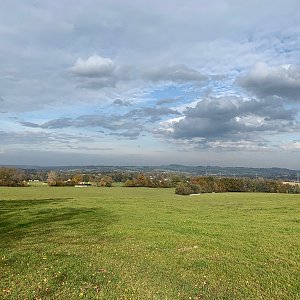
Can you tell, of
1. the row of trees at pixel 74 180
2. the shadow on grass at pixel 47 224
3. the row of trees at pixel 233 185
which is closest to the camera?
the shadow on grass at pixel 47 224

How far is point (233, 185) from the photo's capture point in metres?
99.3

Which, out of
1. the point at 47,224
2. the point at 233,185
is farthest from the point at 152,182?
the point at 47,224

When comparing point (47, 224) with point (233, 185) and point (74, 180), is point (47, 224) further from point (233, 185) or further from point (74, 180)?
point (74, 180)

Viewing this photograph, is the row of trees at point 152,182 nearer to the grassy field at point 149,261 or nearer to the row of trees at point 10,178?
the row of trees at point 10,178

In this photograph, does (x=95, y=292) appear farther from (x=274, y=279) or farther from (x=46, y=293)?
(x=274, y=279)

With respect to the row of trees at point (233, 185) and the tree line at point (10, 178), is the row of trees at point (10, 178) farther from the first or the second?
the row of trees at point (233, 185)

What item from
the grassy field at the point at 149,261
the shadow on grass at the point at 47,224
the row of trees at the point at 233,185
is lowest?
the row of trees at the point at 233,185

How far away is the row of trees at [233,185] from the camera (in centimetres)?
9112

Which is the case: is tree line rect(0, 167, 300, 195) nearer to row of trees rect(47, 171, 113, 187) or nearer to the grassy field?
row of trees rect(47, 171, 113, 187)

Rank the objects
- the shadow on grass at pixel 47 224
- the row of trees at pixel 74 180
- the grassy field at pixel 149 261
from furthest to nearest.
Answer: the row of trees at pixel 74 180 < the shadow on grass at pixel 47 224 < the grassy field at pixel 149 261

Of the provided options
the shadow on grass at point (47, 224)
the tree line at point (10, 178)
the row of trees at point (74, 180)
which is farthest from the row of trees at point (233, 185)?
the shadow on grass at point (47, 224)

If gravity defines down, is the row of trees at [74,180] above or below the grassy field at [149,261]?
below

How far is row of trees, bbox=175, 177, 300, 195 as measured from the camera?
299ft

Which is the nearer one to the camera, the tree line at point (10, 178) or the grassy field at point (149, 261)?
the grassy field at point (149, 261)
